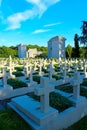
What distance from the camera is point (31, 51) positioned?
3659 centimetres

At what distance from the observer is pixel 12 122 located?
3561 mm

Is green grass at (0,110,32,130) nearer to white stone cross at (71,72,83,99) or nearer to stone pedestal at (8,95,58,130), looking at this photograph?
stone pedestal at (8,95,58,130)

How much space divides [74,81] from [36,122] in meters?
1.41

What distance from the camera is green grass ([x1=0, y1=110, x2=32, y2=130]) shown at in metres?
3.39

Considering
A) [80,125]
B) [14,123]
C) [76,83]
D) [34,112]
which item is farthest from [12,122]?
[76,83]

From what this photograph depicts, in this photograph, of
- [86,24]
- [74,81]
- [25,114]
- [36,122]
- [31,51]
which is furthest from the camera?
[31,51]

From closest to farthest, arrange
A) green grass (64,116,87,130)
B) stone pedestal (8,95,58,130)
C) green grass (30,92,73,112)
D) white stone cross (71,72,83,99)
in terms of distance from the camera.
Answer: stone pedestal (8,95,58,130) < green grass (64,116,87,130) < green grass (30,92,73,112) < white stone cross (71,72,83,99)

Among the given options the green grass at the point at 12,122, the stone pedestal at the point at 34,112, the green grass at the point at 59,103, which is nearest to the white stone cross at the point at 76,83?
the green grass at the point at 59,103

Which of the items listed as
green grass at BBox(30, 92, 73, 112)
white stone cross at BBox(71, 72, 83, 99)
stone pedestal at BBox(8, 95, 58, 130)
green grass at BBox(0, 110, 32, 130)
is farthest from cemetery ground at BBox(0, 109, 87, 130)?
white stone cross at BBox(71, 72, 83, 99)

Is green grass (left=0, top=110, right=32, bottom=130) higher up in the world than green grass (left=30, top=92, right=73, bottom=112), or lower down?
lower down

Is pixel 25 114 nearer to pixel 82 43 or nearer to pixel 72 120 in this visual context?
pixel 72 120

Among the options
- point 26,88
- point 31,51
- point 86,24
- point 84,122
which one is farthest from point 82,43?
point 84,122

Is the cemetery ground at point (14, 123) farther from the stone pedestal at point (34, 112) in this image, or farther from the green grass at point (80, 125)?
the stone pedestal at point (34, 112)

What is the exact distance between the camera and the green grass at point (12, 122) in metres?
3.39
